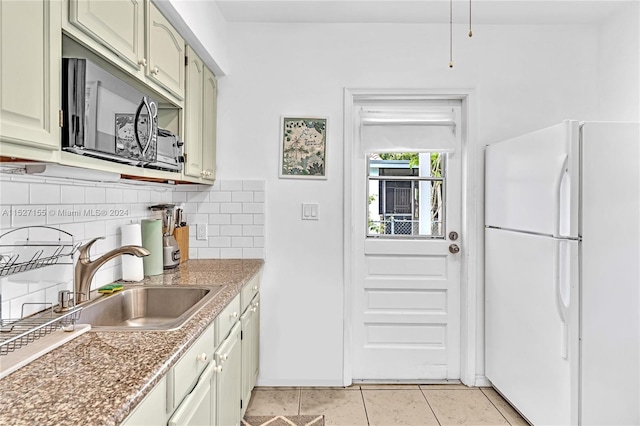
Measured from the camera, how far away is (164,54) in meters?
1.96

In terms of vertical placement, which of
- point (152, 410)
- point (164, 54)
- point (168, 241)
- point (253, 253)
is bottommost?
point (152, 410)

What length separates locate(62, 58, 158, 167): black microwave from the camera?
47.9 inches

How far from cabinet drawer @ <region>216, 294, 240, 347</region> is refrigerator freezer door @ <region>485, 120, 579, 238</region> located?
5.26 feet

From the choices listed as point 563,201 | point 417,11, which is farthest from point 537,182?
point 417,11

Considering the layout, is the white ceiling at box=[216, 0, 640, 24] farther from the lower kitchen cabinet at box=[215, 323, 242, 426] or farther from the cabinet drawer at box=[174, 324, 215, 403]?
the cabinet drawer at box=[174, 324, 215, 403]

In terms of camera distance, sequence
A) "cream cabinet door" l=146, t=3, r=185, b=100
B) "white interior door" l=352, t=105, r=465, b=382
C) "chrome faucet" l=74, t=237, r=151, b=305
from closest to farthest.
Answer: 1. "chrome faucet" l=74, t=237, r=151, b=305
2. "cream cabinet door" l=146, t=3, r=185, b=100
3. "white interior door" l=352, t=105, r=465, b=382

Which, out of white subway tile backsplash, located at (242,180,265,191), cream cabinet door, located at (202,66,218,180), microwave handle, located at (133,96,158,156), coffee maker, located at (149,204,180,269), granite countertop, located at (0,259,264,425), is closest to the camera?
granite countertop, located at (0,259,264,425)

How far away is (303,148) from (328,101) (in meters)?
0.37

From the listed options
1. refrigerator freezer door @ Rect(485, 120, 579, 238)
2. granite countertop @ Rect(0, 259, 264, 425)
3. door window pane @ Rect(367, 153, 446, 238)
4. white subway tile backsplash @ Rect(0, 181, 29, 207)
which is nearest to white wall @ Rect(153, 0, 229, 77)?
white subway tile backsplash @ Rect(0, 181, 29, 207)

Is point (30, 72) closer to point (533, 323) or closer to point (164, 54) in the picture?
point (164, 54)

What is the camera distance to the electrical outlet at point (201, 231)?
2.96m

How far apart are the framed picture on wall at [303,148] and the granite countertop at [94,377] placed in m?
1.59

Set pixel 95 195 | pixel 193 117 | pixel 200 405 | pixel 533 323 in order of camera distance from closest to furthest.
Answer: pixel 200 405 → pixel 95 195 → pixel 533 323 → pixel 193 117

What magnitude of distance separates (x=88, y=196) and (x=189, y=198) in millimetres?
1024
